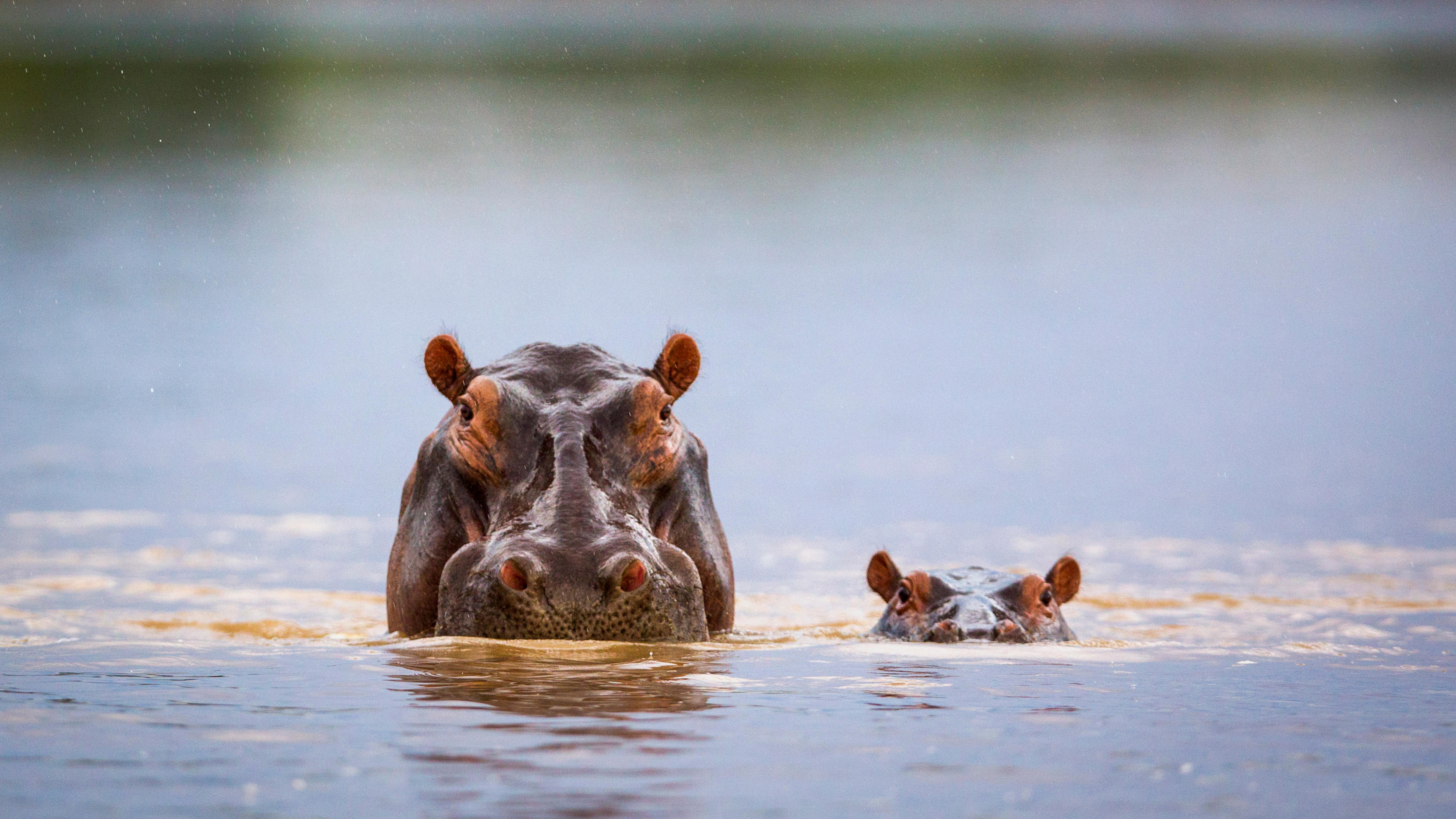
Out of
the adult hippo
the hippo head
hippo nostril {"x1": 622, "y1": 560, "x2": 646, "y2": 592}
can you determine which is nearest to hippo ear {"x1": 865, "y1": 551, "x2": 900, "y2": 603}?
the hippo head

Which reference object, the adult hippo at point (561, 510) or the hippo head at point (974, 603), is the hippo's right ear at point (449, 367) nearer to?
the adult hippo at point (561, 510)

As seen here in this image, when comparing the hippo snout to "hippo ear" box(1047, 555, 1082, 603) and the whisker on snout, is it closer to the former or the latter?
the whisker on snout

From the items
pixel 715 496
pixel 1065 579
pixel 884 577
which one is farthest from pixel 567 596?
pixel 715 496

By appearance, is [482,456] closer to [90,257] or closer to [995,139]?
[90,257]

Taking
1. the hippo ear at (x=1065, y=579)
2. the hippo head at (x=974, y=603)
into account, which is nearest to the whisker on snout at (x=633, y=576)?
the hippo head at (x=974, y=603)

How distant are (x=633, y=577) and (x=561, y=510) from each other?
0.49 m

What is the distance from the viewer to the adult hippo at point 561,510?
642cm

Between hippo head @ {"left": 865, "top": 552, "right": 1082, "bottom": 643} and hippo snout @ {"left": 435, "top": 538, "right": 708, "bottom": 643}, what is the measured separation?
7.96 feet

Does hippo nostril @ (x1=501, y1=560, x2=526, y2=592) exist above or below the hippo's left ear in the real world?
below

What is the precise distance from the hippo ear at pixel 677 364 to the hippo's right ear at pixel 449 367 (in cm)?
86

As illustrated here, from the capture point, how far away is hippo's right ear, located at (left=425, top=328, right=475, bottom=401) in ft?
26.3

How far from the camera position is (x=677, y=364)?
8227 millimetres

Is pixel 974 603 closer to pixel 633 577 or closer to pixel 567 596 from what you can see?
pixel 633 577

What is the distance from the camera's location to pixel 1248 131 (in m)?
65.2
